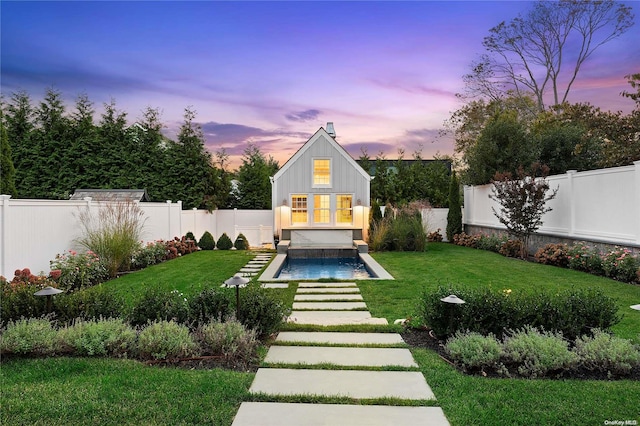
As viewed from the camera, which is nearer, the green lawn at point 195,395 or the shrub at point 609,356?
the green lawn at point 195,395

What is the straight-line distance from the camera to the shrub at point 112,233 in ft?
28.6

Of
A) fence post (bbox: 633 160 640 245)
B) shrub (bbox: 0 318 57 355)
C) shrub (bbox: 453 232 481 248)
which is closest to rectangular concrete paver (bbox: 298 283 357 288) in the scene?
shrub (bbox: 0 318 57 355)

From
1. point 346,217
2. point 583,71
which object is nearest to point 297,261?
point 346,217

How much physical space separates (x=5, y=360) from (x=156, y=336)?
4.57ft

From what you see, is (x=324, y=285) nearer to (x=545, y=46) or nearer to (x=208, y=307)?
(x=208, y=307)

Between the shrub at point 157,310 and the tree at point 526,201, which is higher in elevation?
the tree at point 526,201

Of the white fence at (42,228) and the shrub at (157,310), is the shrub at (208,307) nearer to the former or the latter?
the shrub at (157,310)

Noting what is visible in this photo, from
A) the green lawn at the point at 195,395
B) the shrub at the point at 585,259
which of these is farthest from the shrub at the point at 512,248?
the green lawn at the point at 195,395

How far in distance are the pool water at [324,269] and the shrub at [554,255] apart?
464cm

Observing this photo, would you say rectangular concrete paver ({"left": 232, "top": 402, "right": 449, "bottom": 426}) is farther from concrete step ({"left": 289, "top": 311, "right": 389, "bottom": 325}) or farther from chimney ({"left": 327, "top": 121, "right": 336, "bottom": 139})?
chimney ({"left": 327, "top": 121, "right": 336, "bottom": 139})

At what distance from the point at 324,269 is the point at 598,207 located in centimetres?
705

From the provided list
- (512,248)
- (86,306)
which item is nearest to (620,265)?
(512,248)

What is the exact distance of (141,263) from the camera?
33.9 ft

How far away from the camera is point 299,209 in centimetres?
1686
